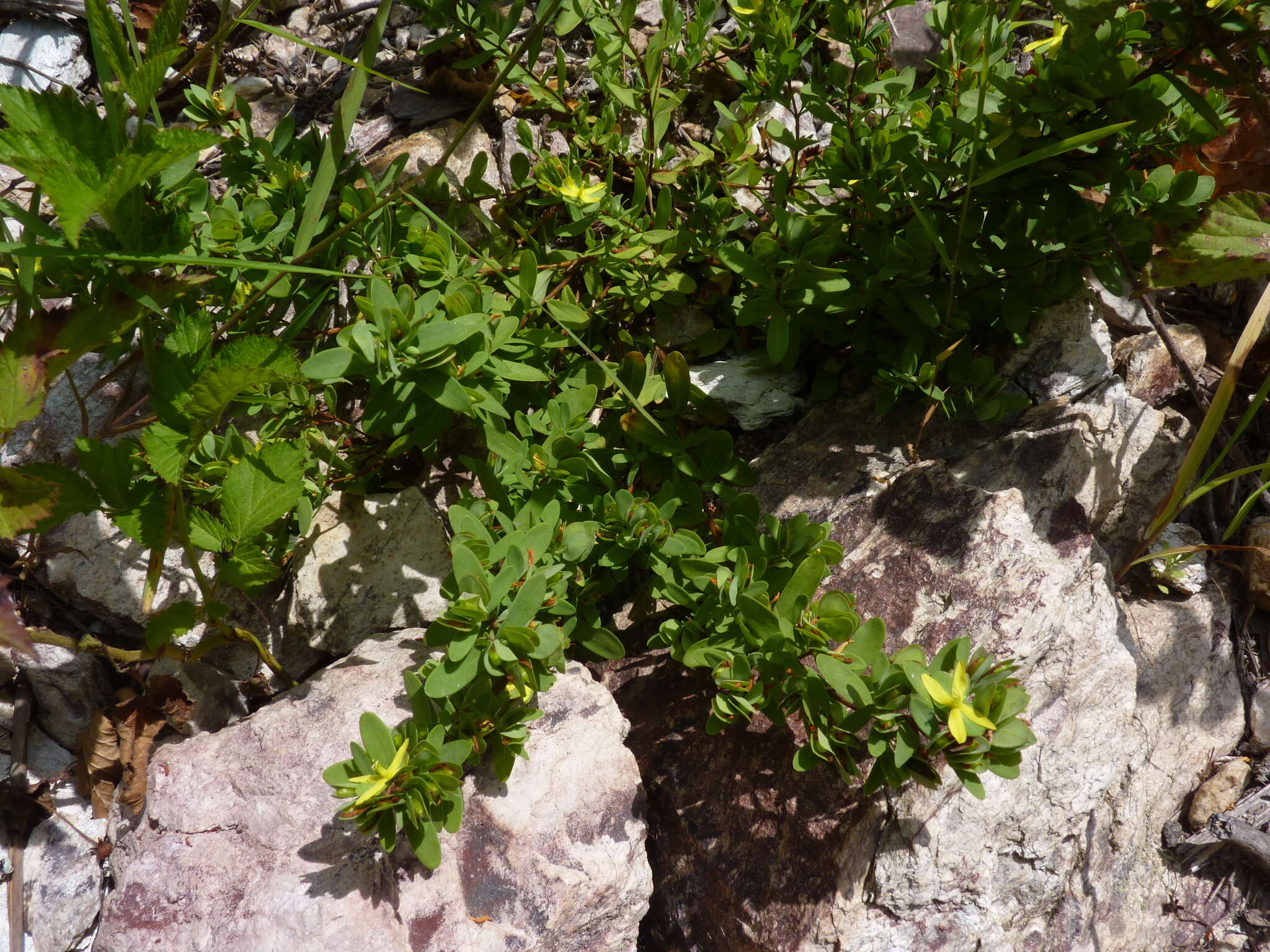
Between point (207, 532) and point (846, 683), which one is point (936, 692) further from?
point (207, 532)

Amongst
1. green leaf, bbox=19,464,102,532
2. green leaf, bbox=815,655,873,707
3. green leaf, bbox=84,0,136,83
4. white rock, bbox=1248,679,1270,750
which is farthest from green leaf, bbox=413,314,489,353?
white rock, bbox=1248,679,1270,750

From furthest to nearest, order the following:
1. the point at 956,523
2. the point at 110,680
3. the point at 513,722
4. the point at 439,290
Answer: the point at 110,680, the point at 439,290, the point at 956,523, the point at 513,722

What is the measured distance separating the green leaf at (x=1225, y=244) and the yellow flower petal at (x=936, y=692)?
1.37m

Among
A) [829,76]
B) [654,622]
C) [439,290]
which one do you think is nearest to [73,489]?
[439,290]

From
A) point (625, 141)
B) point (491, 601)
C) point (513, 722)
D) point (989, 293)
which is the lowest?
point (513, 722)

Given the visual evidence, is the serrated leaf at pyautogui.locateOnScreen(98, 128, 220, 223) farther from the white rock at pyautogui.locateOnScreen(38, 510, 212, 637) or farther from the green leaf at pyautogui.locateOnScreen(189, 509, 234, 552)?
the white rock at pyautogui.locateOnScreen(38, 510, 212, 637)

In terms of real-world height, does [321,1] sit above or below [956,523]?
above

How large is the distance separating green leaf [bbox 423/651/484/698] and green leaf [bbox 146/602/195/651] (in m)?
0.83

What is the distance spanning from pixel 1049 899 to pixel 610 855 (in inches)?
44.7

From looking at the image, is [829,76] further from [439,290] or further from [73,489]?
[73,489]

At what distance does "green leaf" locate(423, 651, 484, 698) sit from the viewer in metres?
1.92

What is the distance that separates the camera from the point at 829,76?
254 cm

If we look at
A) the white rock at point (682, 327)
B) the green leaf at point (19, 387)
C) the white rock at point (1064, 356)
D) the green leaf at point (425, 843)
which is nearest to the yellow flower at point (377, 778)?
the green leaf at point (425, 843)

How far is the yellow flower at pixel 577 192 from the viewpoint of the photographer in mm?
2775
